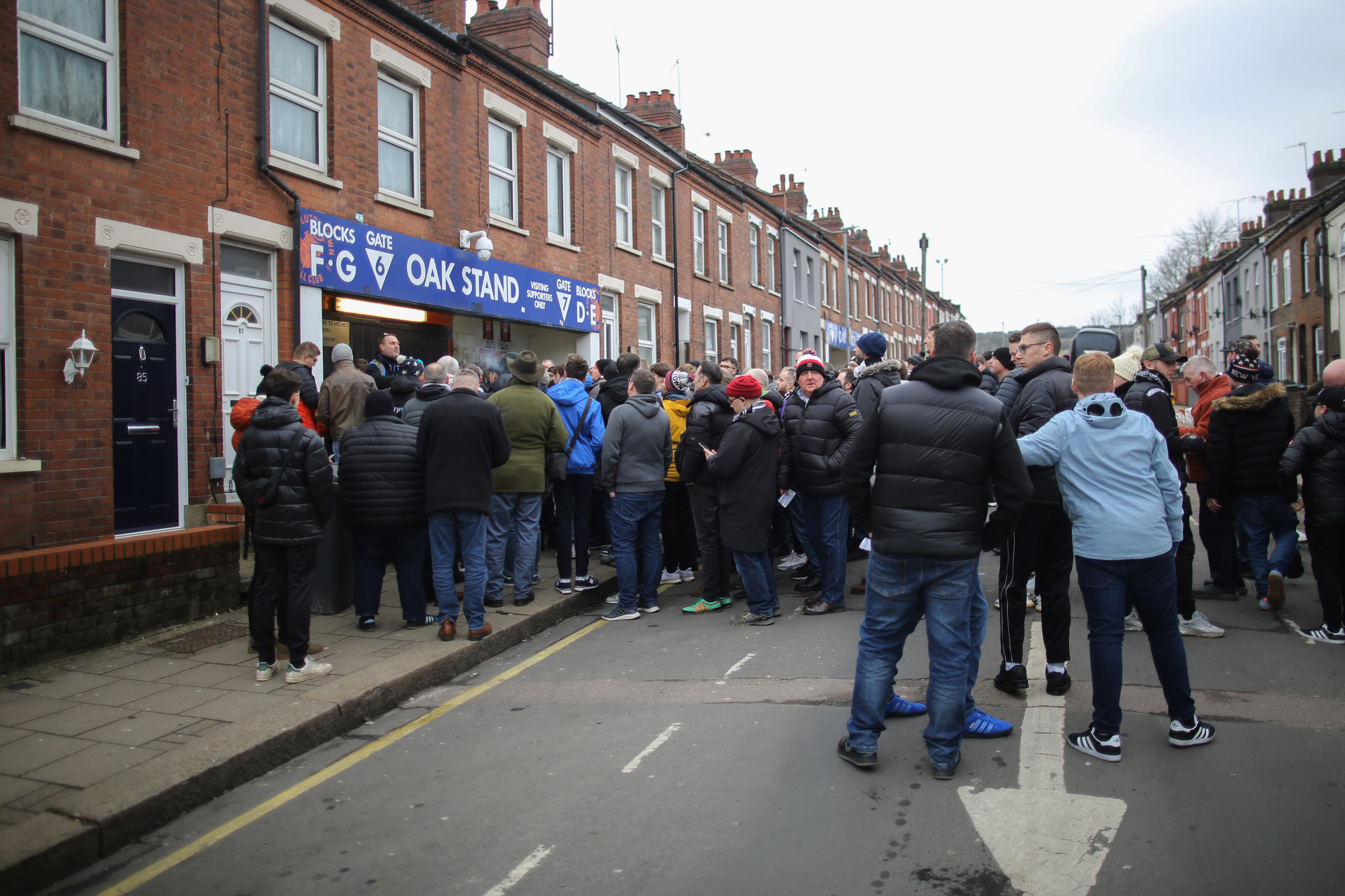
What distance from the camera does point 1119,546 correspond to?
171 inches

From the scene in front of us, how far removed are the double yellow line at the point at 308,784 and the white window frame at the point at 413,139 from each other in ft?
26.0

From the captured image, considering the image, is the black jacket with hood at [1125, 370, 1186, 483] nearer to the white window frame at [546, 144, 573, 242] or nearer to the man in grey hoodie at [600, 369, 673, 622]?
the man in grey hoodie at [600, 369, 673, 622]

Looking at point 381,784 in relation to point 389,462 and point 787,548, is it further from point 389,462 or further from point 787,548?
point 787,548

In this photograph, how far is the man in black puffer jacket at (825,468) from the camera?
7.40 m

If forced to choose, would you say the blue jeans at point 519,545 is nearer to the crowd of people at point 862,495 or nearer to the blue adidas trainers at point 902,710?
the crowd of people at point 862,495

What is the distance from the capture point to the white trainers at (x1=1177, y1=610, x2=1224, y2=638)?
6.38 metres

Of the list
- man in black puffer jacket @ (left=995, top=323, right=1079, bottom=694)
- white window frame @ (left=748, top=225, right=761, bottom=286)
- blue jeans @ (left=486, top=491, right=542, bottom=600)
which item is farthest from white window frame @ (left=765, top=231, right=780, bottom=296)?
man in black puffer jacket @ (left=995, top=323, right=1079, bottom=694)

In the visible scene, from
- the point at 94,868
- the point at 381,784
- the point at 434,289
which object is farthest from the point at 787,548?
the point at 94,868

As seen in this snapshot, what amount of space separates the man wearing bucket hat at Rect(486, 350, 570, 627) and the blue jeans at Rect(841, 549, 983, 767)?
155 inches

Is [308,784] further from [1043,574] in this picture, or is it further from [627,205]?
[627,205]

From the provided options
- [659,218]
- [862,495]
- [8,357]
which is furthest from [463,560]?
[659,218]

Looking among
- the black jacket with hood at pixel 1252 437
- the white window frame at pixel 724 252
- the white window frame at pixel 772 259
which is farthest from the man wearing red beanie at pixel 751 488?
the white window frame at pixel 772 259

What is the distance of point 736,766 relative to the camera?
4.34m

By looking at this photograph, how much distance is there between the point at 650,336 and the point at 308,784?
51.7 feet
